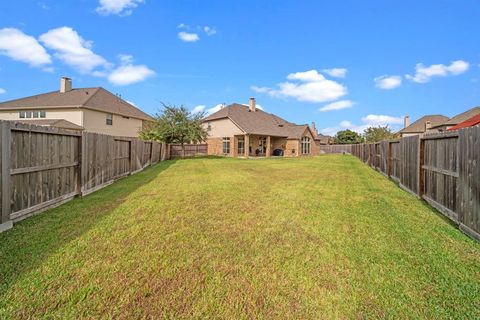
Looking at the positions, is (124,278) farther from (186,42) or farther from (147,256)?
(186,42)

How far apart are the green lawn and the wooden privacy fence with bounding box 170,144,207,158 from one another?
2185 cm

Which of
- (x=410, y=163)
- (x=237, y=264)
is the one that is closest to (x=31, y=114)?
(x=237, y=264)

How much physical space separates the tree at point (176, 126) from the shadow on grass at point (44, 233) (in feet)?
62.8

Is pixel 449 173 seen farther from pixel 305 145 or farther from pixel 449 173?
pixel 305 145

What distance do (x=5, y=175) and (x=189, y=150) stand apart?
24.9 meters

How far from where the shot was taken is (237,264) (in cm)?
331

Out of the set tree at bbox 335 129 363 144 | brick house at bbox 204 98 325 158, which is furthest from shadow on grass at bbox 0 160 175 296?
tree at bbox 335 129 363 144

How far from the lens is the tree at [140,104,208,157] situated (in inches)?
998

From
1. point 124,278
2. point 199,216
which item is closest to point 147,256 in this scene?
point 124,278

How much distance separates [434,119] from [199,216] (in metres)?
59.3

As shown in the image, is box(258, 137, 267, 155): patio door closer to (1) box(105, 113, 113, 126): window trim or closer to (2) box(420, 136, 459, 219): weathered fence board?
(1) box(105, 113, 113, 126): window trim

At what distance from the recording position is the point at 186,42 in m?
19.1

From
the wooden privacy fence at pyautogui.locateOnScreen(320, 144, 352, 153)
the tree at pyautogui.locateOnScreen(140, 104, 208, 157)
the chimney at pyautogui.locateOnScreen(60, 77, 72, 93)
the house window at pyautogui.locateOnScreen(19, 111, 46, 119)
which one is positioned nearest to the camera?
the tree at pyautogui.locateOnScreen(140, 104, 208, 157)

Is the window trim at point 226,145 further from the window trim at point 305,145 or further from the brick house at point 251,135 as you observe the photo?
the window trim at point 305,145
